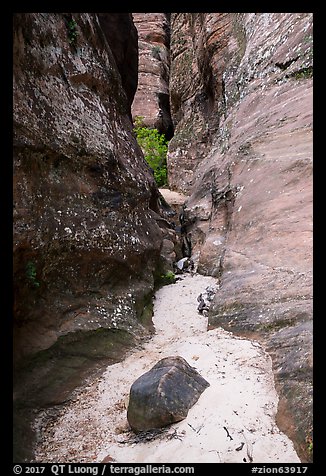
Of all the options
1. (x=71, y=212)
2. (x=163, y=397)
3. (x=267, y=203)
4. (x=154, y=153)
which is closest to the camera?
(x=163, y=397)

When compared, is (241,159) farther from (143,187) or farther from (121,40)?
(121,40)

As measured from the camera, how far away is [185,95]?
15.7m

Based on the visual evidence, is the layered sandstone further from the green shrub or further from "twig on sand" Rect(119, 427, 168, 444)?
the green shrub

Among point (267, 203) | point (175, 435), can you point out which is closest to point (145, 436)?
point (175, 435)

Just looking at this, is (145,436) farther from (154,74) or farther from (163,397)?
(154,74)

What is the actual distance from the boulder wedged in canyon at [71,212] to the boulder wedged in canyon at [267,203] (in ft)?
4.37

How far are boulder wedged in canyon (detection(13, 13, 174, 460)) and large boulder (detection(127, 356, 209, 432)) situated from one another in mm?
829

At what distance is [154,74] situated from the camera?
22.3m

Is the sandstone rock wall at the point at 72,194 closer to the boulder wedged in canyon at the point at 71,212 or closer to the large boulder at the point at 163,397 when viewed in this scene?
the boulder wedged in canyon at the point at 71,212

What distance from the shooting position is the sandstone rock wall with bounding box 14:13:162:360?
379 centimetres

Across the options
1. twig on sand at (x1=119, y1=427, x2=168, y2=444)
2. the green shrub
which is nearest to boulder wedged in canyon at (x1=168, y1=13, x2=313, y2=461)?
twig on sand at (x1=119, y1=427, x2=168, y2=444)

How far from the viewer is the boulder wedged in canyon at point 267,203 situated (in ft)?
11.9

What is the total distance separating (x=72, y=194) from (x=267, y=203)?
2.59m
